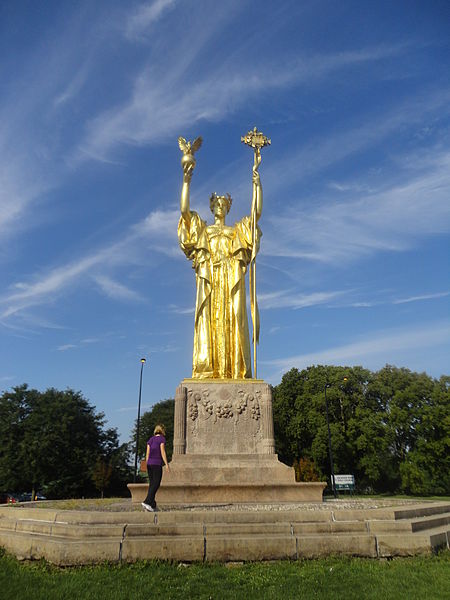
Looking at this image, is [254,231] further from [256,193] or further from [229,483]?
[229,483]

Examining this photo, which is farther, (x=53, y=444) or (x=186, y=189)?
(x=53, y=444)

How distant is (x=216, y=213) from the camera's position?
54.6 feet

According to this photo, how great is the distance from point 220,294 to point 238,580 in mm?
10165

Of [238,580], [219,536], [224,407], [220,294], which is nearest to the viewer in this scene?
[238,580]

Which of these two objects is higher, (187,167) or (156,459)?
(187,167)

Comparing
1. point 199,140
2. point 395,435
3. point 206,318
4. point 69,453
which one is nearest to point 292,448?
point 395,435

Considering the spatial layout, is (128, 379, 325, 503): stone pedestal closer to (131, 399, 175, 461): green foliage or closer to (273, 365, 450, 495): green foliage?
(273, 365, 450, 495): green foliage

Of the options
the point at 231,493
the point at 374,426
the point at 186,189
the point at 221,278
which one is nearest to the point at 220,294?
the point at 221,278

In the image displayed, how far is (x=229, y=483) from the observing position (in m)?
11.6

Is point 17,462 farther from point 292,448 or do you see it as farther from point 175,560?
point 175,560

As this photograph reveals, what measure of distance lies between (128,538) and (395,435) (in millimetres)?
34886

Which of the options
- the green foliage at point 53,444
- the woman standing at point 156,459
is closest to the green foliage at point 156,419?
the green foliage at point 53,444

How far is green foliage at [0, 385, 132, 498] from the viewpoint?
35.5 metres

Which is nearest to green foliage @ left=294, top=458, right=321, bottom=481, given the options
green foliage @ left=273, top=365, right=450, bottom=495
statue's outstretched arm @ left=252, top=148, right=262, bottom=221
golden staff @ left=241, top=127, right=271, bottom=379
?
green foliage @ left=273, top=365, right=450, bottom=495
